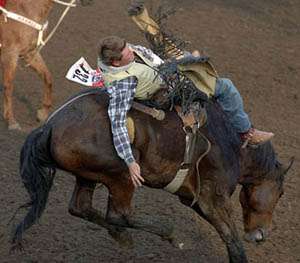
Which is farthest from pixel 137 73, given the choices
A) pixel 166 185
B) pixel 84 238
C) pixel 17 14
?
pixel 17 14

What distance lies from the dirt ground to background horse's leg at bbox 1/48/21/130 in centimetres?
15

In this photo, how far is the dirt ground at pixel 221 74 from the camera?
20.1 feet

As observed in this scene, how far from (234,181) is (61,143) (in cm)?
139

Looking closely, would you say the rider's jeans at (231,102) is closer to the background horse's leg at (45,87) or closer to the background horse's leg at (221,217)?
the background horse's leg at (221,217)

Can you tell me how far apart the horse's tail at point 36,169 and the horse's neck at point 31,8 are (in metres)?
4.02

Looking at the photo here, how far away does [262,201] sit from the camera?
6008mm

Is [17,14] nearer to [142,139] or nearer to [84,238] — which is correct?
[84,238]

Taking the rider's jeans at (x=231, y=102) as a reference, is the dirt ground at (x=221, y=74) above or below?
below

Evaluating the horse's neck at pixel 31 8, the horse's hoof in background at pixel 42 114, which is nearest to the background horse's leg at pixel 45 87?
the horse's hoof in background at pixel 42 114

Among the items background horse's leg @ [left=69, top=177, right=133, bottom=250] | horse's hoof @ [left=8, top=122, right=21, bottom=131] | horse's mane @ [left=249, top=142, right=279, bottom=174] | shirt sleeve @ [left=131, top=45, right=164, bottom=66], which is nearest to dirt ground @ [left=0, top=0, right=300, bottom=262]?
horse's hoof @ [left=8, top=122, right=21, bottom=131]

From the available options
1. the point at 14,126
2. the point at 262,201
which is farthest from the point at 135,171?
the point at 14,126

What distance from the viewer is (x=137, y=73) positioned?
5.20 m

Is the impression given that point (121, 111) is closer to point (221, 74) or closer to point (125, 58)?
point (125, 58)

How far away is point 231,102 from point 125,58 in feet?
2.83
